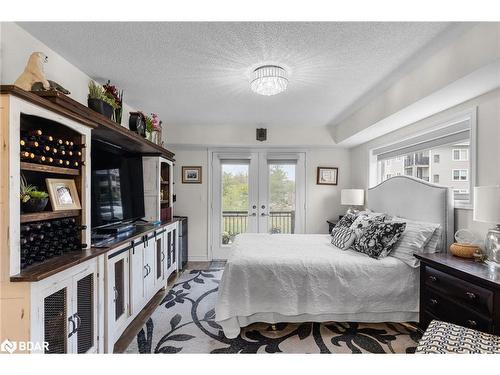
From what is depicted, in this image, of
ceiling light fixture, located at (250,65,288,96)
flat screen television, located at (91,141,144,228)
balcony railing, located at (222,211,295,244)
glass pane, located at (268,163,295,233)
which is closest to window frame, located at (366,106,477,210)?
ceiling light fixture, located at (250,65,288,96)

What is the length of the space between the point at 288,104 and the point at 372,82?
3.27ft

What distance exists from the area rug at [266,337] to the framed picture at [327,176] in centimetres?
253

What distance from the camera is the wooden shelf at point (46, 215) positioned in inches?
49.8

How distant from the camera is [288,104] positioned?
3.04 meters

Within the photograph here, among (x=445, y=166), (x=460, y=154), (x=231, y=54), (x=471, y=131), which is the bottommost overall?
(x=445, y=166)

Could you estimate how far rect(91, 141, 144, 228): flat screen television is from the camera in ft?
6.96

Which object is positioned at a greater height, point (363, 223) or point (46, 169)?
point (46, 169)

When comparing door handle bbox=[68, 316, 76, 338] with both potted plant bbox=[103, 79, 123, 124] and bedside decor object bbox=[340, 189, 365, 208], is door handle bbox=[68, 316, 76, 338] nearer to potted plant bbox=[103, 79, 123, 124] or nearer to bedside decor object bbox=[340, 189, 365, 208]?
potted plant bbox=[103, 79, 123, 124]

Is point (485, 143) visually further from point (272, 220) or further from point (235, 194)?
point (235, 194)

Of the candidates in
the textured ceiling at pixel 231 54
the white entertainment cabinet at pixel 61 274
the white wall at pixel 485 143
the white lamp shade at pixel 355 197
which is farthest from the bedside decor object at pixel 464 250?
the white entertainment cabinet at pixel 61 274

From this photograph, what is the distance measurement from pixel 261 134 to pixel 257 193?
1.07 meters

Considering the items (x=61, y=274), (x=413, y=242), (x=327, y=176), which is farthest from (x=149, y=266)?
(x=327, y=176)

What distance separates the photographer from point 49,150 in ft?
4.71

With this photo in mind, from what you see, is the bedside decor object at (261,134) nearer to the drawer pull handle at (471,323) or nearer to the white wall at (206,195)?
the white wall at (206,195)
